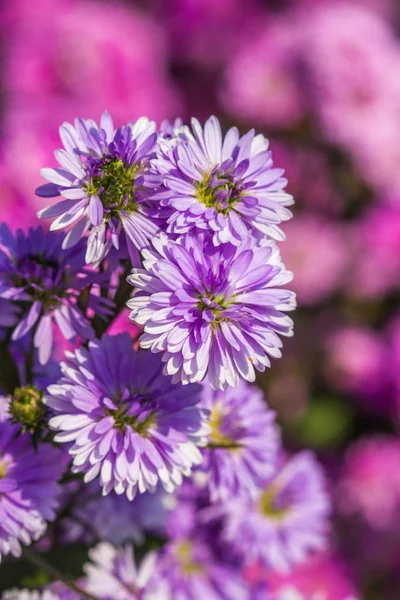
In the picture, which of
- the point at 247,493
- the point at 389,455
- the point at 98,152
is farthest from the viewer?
the point at 389,455

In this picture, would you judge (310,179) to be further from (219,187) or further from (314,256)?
(219,187)

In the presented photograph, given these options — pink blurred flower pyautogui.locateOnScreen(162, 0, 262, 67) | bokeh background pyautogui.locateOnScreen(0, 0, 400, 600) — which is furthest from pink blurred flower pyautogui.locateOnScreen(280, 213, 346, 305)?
pink blurred flower pyautogui.locateOnScreen(162, 0, 262, 67)

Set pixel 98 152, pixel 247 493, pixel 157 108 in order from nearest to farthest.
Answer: pixel 98 152, pixel 247 493, pixel 157 108

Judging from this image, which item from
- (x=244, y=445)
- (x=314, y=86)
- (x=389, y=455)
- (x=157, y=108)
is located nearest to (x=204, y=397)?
(x=244, y=445)

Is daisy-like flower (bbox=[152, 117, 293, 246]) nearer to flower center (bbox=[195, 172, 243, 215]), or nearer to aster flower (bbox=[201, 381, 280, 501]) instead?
flower center (bbox=[195, 172, 243, 215])

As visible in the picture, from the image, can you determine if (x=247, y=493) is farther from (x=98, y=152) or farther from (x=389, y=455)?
(x=389, y=455)
